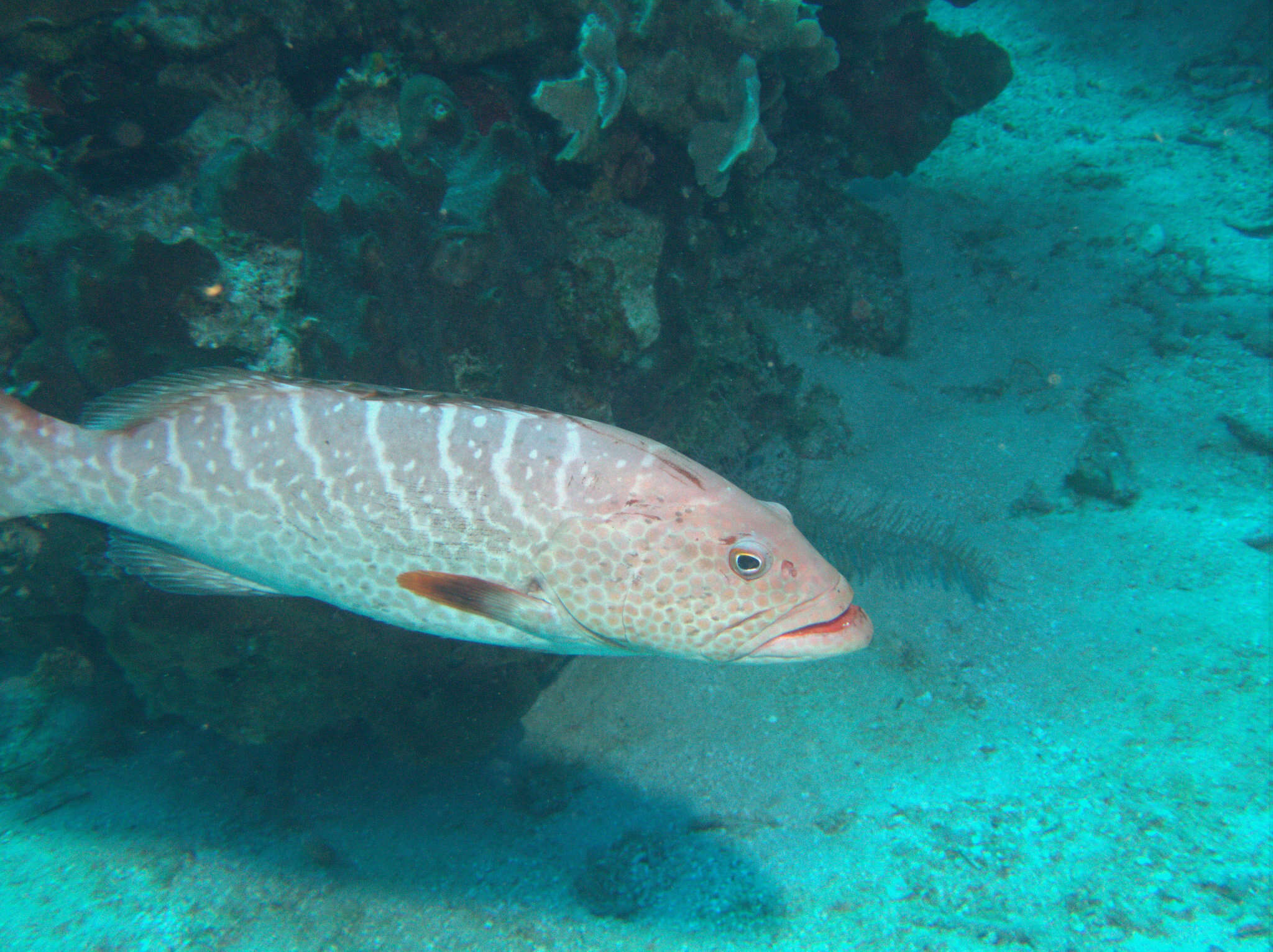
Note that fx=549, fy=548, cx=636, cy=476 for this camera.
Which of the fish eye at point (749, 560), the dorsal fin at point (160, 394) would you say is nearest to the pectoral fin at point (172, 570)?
the dorsal fin at point (160, 394)

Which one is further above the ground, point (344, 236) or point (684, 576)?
point (344, 236)

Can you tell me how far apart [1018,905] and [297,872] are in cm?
423

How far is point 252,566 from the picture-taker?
221cm

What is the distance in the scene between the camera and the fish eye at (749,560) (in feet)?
6.42

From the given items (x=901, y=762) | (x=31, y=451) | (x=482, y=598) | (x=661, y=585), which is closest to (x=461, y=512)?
(x=482, y=598)

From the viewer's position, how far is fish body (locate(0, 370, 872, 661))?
1.98 meters

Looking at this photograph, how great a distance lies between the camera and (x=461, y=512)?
2.03 m

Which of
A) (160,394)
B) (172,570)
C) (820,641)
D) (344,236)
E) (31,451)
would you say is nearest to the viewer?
(820,641)

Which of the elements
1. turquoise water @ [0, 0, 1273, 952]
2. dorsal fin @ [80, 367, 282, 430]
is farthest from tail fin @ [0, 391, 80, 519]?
turquoise water @ [0, 0, 1273, 952]

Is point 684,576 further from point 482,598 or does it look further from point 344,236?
point 344,236

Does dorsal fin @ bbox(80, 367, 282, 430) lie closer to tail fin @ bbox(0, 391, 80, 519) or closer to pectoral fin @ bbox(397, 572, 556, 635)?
tail fin @ bbox(0, 391, 80, 519)

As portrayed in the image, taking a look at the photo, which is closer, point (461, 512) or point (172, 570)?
point (461, 512)

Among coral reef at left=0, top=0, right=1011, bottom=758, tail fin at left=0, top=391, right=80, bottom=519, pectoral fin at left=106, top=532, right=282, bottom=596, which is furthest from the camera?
coral reef at left=0, top=0, right=1011, bottom=758

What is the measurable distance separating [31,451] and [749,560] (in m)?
2.76
